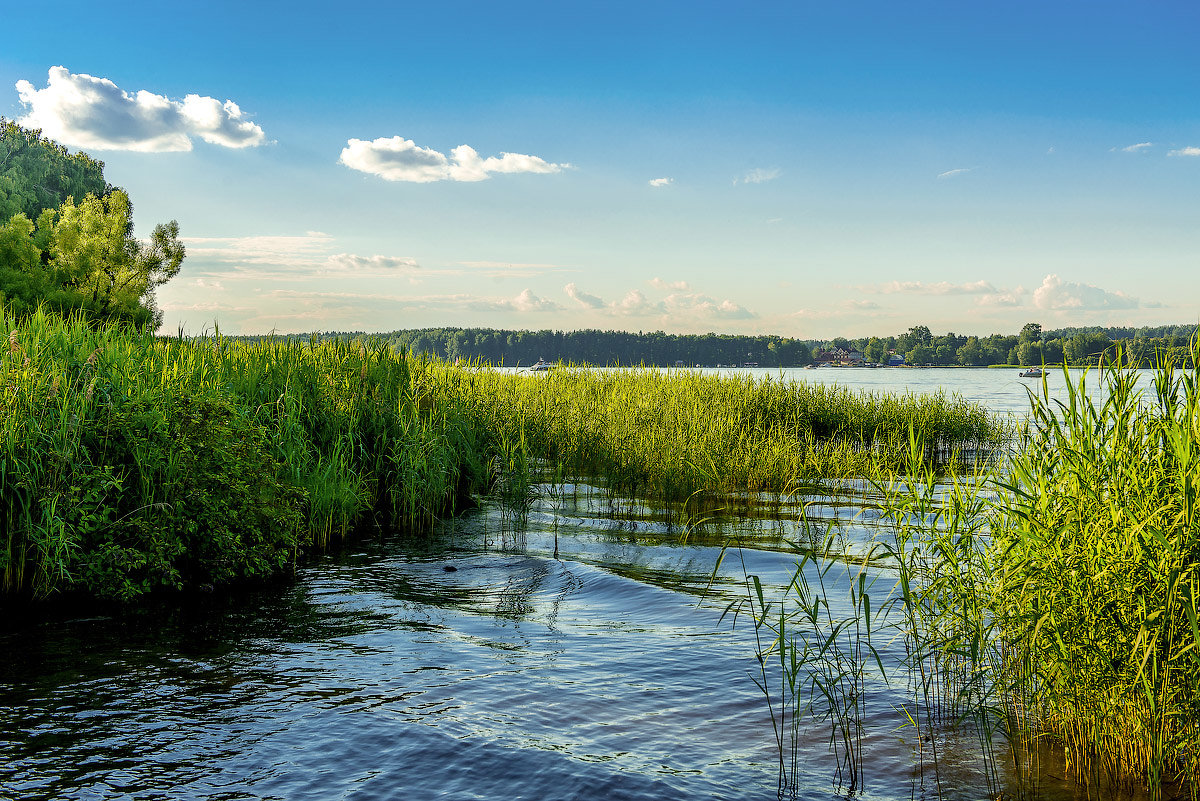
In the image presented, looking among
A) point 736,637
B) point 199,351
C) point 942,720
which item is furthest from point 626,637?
point 199,351

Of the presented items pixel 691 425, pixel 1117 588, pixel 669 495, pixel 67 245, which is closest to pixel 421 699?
pixel 1117 588

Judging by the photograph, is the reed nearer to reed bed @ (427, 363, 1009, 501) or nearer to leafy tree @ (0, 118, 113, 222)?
reed bed @ (427, 363, 1009, 501)

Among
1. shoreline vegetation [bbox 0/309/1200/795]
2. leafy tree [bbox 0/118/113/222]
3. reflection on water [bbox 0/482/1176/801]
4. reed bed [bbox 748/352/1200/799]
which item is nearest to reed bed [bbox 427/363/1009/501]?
shoreline vegetation [bbox 0/309/1200/795]

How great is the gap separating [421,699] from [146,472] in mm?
4124

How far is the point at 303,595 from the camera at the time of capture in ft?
27.0

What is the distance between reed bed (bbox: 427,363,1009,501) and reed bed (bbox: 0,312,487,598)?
12.1 ft

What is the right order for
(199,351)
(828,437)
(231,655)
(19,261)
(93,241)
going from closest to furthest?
(231,655)
(199,351)
(828,437)
(19,261)
(93,241)

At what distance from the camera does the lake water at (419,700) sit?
4.60 meters

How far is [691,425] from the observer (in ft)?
51.3

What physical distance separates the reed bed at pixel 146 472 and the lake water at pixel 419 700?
1.64 ft

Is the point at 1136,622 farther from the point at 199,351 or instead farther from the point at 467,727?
the point at 199,351

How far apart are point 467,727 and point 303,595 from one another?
3.70 meters

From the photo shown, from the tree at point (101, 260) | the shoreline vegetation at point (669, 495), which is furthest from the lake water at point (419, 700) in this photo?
the tree at point (101, 260)

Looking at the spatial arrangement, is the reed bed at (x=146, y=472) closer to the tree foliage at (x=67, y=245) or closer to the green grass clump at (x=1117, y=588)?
the green grass clump at (x=1117, y=588)
